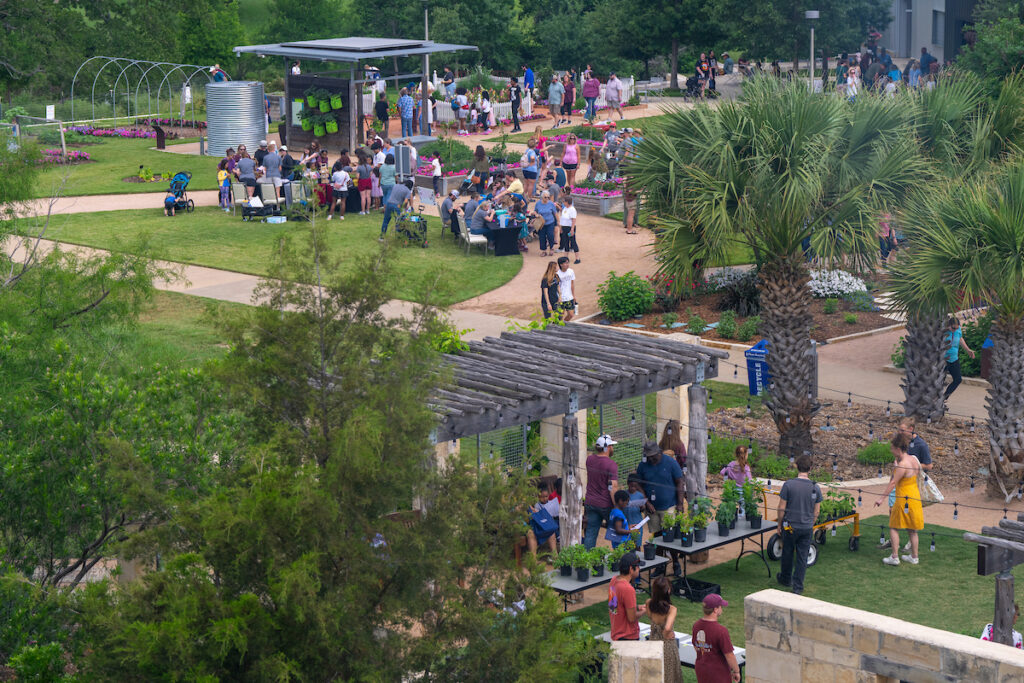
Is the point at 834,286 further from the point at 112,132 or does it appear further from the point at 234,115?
the point at 112,132

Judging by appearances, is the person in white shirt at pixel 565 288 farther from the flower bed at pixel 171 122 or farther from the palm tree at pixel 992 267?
the flower bed at pixel 171 122

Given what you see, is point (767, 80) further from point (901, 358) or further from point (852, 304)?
point (852, 304)

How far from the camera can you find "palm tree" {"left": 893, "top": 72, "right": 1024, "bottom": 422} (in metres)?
18.3

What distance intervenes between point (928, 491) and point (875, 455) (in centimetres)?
123

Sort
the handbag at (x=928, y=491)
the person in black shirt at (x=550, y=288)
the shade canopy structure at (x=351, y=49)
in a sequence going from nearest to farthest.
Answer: the handbag at (x=928, y=491), the person in black shirt at (x=550, y=288), the shade canopy structure at (x=351, y=49)

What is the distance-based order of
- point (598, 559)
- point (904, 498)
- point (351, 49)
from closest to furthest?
point (598, 559) → point (904, 498) → point (351, 49)

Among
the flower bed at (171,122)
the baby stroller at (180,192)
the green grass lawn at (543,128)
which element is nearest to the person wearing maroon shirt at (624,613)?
the baby stroller at (180,192)

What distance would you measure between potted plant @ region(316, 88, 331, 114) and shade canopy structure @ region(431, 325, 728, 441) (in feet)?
74.7

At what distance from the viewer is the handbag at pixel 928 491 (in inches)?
622

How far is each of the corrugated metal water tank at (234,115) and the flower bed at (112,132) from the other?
4.92m

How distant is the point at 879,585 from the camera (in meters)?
13.9

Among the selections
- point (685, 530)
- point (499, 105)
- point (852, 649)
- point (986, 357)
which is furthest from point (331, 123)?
point (852, 649)

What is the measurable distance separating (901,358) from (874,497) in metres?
4.58

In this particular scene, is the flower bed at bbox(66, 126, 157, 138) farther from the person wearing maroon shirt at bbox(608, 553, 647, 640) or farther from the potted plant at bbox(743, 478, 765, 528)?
the person wearing maroon shirt at bbox(608, 553, 647, 640)
